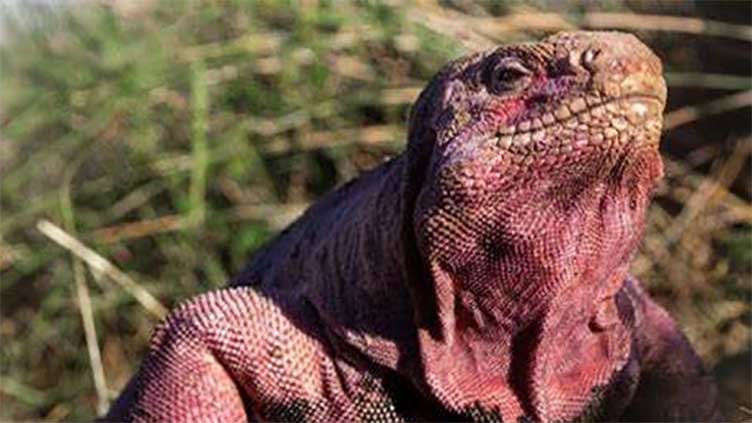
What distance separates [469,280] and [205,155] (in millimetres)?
2900

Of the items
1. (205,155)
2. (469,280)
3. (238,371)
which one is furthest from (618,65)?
(205,155)

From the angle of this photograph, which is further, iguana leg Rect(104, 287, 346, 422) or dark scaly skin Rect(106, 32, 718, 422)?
iguana leg Rect(104, 287, 346, 422)

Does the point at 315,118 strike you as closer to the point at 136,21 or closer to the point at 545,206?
the point at 136,21

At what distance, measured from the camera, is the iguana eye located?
3.30 m

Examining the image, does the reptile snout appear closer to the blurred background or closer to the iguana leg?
the iguana leg

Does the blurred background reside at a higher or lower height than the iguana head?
lower

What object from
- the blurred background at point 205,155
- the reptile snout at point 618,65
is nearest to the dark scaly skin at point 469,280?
the reptile snout at point 618,65

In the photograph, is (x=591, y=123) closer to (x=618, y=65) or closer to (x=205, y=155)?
(x=618, y=65)

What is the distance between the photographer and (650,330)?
4.12m

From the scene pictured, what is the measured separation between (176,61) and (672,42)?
6.54ft

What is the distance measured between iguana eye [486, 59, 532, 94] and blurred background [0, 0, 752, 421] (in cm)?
269

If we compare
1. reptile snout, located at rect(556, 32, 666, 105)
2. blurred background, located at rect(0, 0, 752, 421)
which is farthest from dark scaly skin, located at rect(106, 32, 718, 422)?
blurred background, located at rect(0, 0, 752, 421)

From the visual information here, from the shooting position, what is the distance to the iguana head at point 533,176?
3215 mm

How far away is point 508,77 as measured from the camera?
332cm
